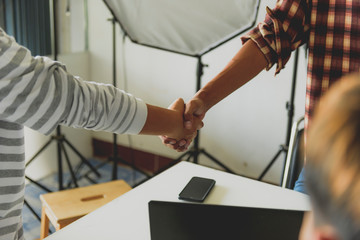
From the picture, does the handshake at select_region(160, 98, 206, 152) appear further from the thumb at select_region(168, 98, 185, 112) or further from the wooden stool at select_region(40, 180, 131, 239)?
the wooden stool at select_region(40, 180, 131, 239)

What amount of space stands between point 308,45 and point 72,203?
109cm

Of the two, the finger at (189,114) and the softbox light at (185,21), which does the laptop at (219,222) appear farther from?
the softbox light at (185,21)

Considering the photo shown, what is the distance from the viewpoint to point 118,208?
1048mm

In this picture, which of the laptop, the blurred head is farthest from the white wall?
the blurred head

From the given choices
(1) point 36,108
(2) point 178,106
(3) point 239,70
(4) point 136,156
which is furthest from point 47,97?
(4) point 136,156

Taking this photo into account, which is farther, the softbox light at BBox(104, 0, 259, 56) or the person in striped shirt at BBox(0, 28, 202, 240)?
the softbox light at BBox(104, 0, 259, 56)

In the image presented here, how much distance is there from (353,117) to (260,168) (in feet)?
7.80

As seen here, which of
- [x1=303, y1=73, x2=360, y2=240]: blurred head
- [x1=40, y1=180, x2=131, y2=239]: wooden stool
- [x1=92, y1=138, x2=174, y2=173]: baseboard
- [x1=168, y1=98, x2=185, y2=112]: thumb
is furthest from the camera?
[x1=92, y1=138, x2=174, y2=173]: baseboard

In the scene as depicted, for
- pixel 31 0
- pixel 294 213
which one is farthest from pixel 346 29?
pixel 31 0

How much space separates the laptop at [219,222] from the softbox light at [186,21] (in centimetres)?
120

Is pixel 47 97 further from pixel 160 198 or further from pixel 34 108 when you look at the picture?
pixel 160 198

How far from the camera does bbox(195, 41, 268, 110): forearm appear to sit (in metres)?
1.30

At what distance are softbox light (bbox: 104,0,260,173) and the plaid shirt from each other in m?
0.70

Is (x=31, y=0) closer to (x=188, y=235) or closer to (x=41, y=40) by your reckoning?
(x=41, y=40)
